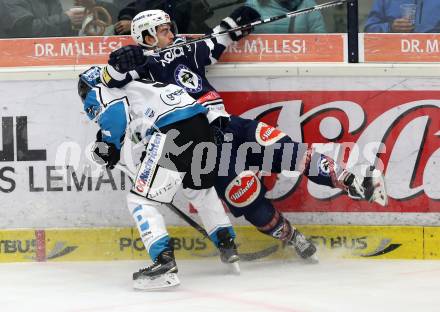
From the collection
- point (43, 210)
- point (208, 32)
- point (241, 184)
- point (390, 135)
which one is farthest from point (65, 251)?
point (390, 135)

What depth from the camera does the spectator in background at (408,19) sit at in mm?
5188

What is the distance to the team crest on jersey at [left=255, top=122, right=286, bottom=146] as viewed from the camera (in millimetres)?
5023

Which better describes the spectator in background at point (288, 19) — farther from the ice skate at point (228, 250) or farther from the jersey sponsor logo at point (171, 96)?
the ice skate at point (228, 250)

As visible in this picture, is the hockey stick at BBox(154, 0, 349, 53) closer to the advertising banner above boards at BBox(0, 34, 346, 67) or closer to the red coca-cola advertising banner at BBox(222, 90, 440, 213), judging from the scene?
the advertising banner above boards at BBox(0, 34, 346, 67)

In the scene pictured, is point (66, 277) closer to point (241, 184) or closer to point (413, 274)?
point (241, 184)

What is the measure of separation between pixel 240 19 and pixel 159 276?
145 cm

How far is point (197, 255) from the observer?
5316 mm

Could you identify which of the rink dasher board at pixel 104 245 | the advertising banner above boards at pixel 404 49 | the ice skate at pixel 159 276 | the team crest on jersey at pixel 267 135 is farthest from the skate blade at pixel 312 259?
the advertising banner above boards at pixel 404 49

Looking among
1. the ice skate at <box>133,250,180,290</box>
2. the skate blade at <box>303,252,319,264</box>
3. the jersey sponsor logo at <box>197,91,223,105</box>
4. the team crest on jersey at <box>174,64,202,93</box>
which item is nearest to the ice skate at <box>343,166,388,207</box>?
the skate blade at <box>303,252,319,264</box>

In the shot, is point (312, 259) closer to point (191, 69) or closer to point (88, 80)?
point (191, 69)

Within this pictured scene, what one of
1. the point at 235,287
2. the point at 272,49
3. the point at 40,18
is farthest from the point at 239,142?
the point at 40,18

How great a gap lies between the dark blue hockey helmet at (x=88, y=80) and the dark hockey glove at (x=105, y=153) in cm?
22

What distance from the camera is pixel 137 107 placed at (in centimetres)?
477

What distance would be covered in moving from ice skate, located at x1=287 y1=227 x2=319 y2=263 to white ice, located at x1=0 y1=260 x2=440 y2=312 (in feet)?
0.19
